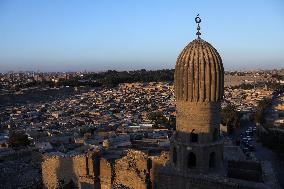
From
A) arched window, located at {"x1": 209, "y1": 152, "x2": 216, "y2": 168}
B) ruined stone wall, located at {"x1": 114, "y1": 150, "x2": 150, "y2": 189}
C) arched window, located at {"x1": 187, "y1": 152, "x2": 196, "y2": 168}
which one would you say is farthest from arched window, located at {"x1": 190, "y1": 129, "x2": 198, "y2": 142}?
ruined stone wall, located at {"x1": 114, "y1": 150, "x2": 150, "y2": 189}

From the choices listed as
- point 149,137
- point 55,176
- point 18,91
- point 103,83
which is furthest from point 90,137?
point 103,83

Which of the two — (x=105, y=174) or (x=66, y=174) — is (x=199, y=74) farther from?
(x=66, y=174)

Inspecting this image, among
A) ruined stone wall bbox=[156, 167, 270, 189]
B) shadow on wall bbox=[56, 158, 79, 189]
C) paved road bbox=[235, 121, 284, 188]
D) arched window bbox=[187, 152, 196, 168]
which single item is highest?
arched window bbox=[187, 152, 196, 168]

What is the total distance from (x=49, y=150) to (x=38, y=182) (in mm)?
4035

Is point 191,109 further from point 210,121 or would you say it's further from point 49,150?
point 49,150

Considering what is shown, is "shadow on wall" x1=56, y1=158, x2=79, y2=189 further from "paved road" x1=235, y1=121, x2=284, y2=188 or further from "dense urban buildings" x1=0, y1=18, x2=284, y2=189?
"paved road" x1=235, y1=121, x2=284, y2=188

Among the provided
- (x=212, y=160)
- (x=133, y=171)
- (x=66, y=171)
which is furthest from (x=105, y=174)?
(x=212, y=160)

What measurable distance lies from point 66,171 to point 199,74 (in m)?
8.71

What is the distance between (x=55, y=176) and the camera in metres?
15.6

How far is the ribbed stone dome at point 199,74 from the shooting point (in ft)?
28.3

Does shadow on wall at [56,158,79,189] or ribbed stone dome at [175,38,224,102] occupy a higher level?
ribbed stone dome at [175,38,224,102]

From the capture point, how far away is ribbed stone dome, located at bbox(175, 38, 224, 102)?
862 centimetres

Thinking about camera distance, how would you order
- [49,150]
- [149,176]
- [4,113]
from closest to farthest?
[149,176] < [49,150] < [4,113]

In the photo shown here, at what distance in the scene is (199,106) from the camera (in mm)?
8773
